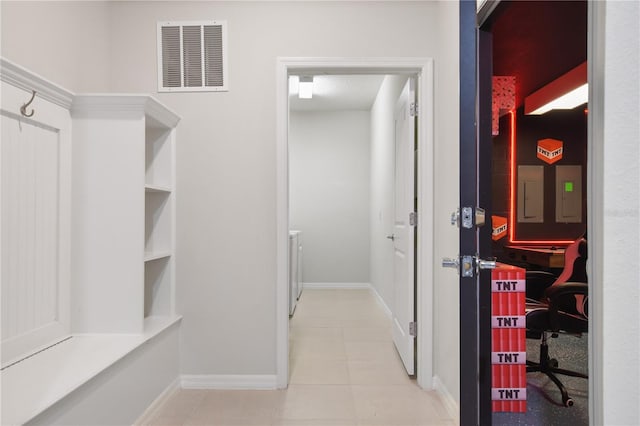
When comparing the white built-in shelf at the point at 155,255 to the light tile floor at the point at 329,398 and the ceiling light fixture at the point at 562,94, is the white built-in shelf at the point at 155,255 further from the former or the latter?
the ceiling light fixture at the point at 562,94

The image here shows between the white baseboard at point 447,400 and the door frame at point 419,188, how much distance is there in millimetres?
46

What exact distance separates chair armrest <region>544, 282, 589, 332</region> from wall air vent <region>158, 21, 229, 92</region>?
2.32m

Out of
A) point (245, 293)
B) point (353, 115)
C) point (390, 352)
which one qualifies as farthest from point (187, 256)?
point (353, 115)

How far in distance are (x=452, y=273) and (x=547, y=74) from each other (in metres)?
2.16

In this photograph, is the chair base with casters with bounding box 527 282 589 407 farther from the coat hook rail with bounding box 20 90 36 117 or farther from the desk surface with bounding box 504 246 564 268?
the coat hook rail with bounding box 20 90 36 117

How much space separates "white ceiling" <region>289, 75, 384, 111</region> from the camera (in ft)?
14.1

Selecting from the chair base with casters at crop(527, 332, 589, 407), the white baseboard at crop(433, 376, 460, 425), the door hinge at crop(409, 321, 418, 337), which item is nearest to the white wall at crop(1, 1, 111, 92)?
the door hinge at crop(409, 321, 418, 337)

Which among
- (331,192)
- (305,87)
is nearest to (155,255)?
(305,87)

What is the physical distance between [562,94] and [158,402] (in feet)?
12.2

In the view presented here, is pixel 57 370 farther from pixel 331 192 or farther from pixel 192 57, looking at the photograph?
pixel 331 192

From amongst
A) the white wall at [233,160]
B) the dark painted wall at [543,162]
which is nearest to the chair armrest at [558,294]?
the dark painted wall at [543,162]

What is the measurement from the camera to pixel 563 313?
2131 millimetres

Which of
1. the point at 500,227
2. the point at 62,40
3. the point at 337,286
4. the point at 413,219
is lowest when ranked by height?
the point at 337,286
